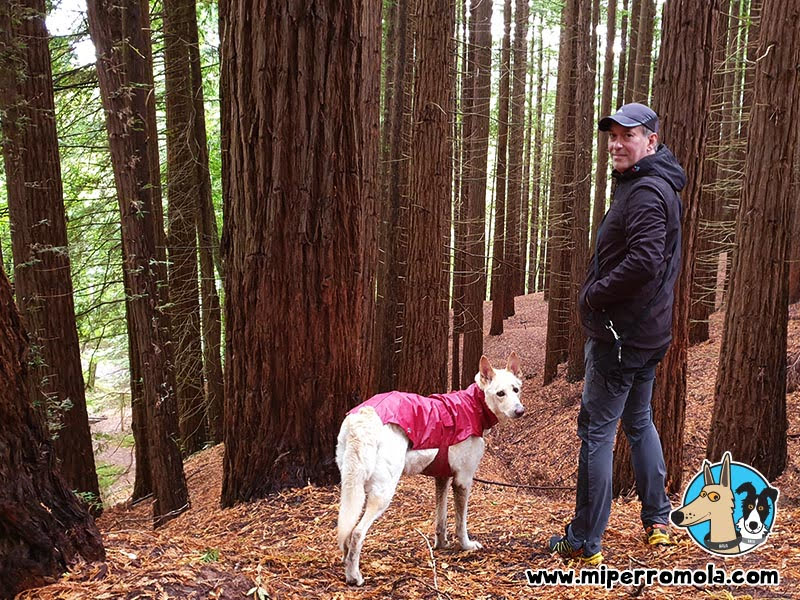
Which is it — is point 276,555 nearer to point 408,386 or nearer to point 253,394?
point 253,394

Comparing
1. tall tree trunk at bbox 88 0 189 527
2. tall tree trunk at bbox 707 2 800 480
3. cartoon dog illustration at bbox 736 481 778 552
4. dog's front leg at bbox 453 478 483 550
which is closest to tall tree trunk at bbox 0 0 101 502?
tall tree trunk at bbox 88 0 189 527

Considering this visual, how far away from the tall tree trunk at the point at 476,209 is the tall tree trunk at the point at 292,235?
8.83 m

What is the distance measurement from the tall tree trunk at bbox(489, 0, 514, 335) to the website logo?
14094 millimetres

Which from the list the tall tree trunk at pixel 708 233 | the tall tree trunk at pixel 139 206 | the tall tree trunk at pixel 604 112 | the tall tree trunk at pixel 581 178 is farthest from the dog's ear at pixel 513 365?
the tall tree trunk at pixel 604 112

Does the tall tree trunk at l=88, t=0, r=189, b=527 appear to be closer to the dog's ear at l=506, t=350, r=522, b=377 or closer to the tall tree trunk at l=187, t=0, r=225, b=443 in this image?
the tall tree trunk at l=187, t=0, r=225, b=443

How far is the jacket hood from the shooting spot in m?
3.74

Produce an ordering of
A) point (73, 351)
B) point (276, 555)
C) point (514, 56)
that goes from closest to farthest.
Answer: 1. point (276, 555)
2. point (73, 351)
3. point (514, 56)

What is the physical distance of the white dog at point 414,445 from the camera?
137 inches

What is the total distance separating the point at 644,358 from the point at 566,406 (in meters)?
9.60

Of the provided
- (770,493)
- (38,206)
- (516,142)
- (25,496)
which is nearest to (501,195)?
(516,142)

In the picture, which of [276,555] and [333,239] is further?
[333,239]

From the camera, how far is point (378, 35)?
23.1 ft

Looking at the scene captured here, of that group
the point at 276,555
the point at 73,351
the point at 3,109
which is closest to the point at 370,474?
the point at 276,555

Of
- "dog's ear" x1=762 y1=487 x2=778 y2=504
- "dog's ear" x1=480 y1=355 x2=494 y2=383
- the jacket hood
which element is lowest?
"dog's ear" x1=762 y1=487 x2=778 y2=504
